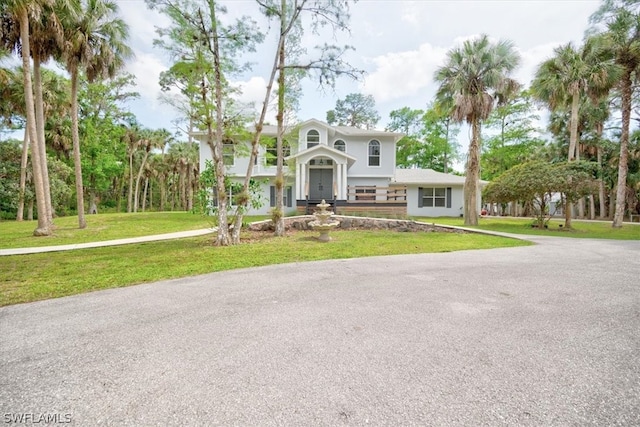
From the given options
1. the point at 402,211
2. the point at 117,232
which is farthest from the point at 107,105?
the point at 402,211

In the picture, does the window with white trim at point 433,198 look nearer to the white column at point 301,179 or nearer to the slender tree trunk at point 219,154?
the white column at point 301,179

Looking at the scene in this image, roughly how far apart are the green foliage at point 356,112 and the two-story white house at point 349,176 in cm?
1471

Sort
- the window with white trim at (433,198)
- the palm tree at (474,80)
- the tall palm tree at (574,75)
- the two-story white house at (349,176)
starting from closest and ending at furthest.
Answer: the tall palm tree at (574,75) → the palm tree at (474,80) → the two-story white house at (349,176) → the window with white trim at (433,198)

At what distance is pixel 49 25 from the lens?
10.9m

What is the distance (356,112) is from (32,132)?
33.1 metres

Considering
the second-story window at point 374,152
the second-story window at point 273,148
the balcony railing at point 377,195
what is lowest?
the balcony railing at point 377,195

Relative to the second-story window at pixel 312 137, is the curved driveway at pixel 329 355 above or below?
below

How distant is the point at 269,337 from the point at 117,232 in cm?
1251

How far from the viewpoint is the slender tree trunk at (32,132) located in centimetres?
980

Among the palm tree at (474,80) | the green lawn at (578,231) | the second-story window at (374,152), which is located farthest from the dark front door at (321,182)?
the palm tree at (474,80)

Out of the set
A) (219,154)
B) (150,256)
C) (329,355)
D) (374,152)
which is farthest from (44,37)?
(374,152)

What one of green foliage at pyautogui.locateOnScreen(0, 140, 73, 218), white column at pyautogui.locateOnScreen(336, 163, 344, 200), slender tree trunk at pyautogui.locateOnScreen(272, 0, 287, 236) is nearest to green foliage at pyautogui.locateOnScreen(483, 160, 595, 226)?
white column at pyautogui.locateOnScreen(336, 163, 344, 200)

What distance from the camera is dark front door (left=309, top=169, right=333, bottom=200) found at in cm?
1946

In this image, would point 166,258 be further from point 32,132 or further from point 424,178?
point 424,178
